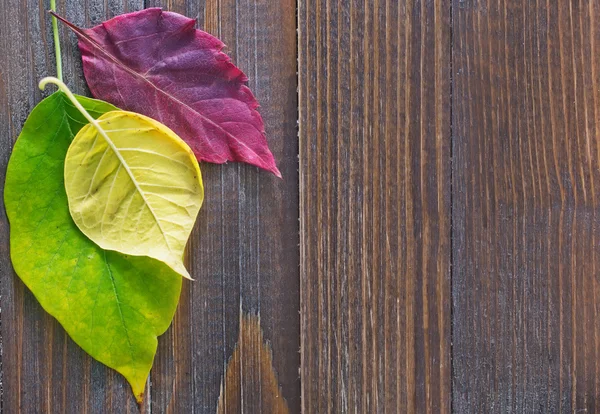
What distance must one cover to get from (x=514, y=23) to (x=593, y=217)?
128 millimetres

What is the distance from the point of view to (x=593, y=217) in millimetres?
383

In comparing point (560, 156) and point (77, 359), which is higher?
point (560, 156)

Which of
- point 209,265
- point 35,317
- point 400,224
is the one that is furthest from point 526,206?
point 35,317

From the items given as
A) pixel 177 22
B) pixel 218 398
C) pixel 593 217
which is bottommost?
pixel 218 398

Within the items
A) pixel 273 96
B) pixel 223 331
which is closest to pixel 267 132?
pixel 273 96

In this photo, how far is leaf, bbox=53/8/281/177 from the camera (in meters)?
0.35

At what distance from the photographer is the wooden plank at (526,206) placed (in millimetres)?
380

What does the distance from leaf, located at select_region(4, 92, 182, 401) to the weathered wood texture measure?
18mm

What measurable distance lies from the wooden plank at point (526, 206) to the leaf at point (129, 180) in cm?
16

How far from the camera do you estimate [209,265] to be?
37 centimetres

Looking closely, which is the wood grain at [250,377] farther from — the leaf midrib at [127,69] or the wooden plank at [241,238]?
the leaf midrib at [127,69]

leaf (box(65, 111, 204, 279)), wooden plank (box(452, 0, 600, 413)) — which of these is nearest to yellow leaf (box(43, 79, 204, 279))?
leaf (box(65, 111, 204, 279))

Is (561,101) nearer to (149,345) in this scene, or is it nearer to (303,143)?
(303,143)

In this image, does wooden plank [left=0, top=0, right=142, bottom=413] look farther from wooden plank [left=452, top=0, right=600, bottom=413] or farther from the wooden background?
wooden plank [left=452, top=0, right=600, bottom=413]
